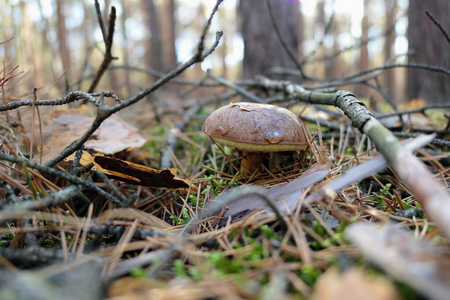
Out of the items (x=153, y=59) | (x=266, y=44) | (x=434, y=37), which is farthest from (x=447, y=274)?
(x=153, y=59)

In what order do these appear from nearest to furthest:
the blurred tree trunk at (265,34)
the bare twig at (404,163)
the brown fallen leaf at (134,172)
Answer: the bare twig at (404,163), the brown fallen leaf at (134,172), the blurred tree trunk at (265,34)

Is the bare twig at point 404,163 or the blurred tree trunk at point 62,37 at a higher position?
the blurred tree trunk at point 62,37

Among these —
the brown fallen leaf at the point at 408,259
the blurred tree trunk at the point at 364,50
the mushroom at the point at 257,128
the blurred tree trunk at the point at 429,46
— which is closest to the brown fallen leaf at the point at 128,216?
the mushroom at the point at 257,128

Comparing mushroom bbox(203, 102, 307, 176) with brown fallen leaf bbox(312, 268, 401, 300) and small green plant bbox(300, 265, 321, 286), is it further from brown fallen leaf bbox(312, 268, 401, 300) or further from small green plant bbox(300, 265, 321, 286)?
brown fallen leaf bbox(312, 268, 401, 300)

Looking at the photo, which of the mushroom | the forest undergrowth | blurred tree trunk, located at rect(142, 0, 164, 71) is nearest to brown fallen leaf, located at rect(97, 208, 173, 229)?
the forest undergrowth

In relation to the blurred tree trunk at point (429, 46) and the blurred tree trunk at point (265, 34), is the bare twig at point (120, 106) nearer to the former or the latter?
the blurred tree trunk at point (265, 34)

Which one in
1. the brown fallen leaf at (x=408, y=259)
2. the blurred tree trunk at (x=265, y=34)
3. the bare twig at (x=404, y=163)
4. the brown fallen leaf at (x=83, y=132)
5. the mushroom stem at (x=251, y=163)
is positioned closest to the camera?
the brown fallen leaf at (x=408, y=259)
